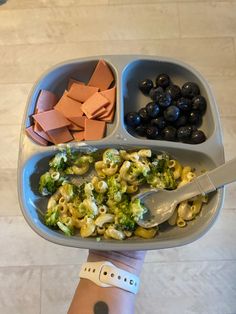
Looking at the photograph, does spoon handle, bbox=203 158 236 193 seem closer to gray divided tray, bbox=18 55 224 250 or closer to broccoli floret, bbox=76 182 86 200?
gray divided tray, bbox=18 55 224 250

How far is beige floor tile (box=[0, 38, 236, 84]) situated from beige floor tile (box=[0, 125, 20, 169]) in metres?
0.15

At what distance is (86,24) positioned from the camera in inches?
Result: 48.0

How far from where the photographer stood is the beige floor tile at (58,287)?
100 centimetres

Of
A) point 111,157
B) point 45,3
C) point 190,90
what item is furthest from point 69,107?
point 45,3

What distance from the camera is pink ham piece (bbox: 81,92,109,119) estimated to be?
0.76 metres

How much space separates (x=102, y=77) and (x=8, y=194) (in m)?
0.48

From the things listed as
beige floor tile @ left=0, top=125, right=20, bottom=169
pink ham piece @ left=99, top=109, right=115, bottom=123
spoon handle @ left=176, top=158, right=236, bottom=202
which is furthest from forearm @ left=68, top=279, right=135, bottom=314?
beige floor tile @ left=0, top=125, right=20, bottom=169

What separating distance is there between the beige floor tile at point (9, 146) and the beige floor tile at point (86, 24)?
0.94ft

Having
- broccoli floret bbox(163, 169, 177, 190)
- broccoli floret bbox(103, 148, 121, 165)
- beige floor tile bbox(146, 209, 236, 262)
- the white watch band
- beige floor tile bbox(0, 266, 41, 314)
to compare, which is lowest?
beige floor tile bbox(0, 266, 41, 314)

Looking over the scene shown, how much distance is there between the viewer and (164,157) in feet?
2.44

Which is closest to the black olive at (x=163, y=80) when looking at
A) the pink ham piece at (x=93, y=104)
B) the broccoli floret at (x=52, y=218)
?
the pink ham piece at (x=93, y=104)

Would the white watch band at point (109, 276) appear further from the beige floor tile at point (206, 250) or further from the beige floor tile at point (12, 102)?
the beige floor tile at point (12, 102)

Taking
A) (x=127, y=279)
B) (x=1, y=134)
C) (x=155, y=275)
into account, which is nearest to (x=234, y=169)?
(x=127, y=279)

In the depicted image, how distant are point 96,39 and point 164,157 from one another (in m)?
0.61
